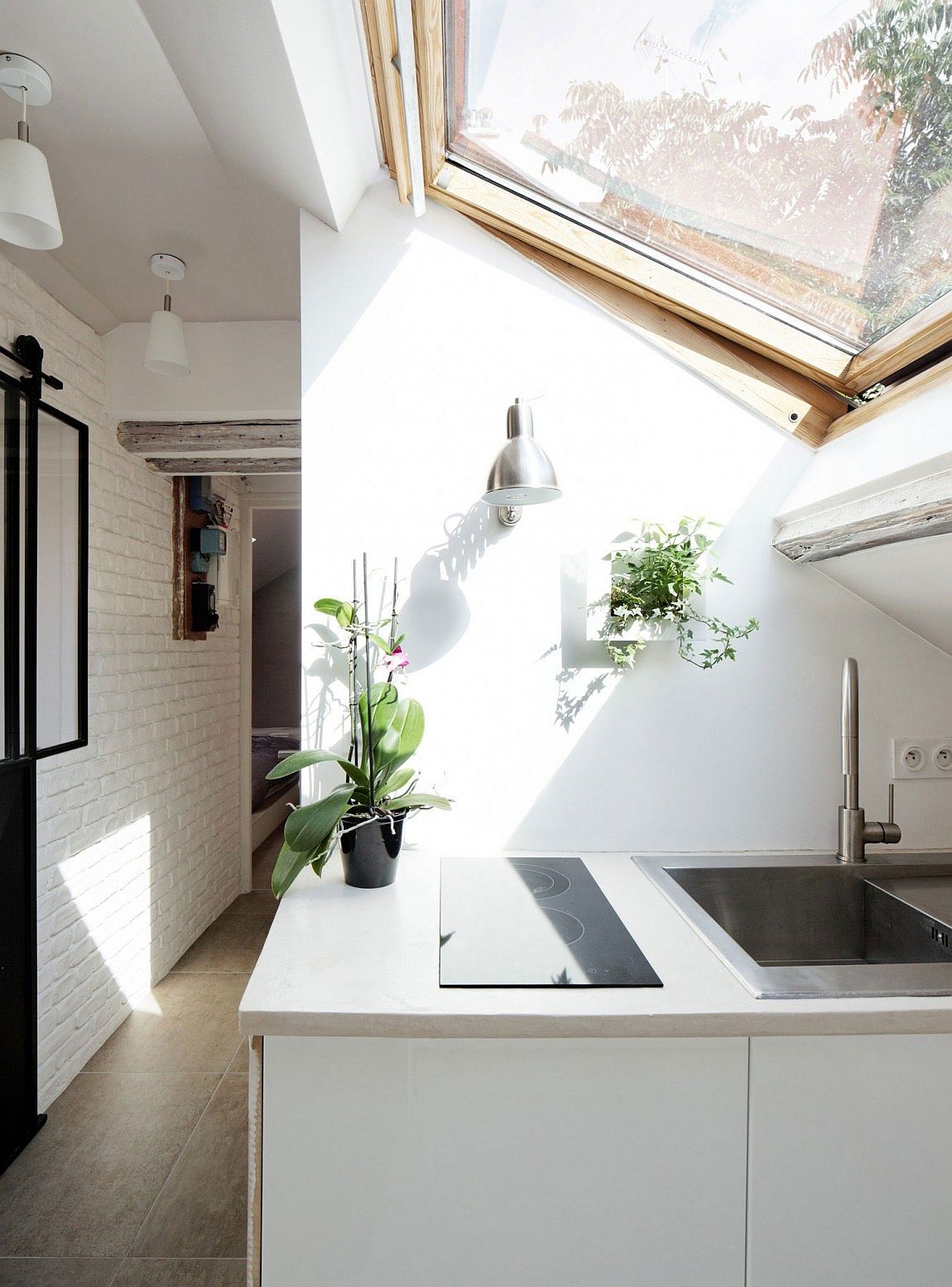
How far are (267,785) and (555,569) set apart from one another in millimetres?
4214

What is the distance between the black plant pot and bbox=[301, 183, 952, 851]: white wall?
25 centimetres

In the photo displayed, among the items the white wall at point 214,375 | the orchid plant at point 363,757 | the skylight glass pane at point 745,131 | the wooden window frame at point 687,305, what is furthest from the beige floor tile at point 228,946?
the skylight glass pane at point 745,131

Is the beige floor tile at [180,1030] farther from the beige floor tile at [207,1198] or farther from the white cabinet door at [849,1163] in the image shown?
the white cabinet door at [849,1163]

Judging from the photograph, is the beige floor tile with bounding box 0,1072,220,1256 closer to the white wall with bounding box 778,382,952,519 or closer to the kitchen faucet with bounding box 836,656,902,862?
the kitchen faucet with bounding box 836,656,902,862

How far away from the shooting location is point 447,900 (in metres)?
1.40

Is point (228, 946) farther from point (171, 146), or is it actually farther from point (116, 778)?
point (171, 146)

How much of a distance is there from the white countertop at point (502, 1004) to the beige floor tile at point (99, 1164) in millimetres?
1243

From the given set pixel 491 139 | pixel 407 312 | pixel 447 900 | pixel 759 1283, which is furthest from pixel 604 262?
pixel 759 1283

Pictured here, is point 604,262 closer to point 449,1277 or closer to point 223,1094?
point 449,1277

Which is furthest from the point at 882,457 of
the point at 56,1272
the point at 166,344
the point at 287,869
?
the point at 56,1272

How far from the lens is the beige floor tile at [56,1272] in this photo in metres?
1.66

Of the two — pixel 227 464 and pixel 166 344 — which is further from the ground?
pixel 166 344

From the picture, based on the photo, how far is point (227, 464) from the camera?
3219 millimetres

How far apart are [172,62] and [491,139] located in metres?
0.62
